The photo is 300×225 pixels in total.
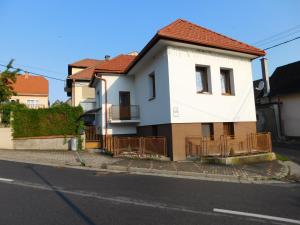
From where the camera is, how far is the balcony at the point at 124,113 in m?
17.4

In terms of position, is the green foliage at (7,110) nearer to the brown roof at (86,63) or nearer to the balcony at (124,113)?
the balcony at (124,113)

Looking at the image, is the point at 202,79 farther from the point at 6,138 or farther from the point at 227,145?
the point at 6,138

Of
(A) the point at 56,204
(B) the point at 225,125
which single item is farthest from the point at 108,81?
(A) the point at 56,204

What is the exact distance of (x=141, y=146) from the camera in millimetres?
13375

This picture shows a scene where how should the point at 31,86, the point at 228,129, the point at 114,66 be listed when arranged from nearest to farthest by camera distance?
the point at 228,129 < the point at 114,66 < the point at 31,86

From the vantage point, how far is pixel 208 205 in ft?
19.0

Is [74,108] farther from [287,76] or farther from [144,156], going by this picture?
[287,76]

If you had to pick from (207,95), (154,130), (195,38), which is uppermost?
(195,38)

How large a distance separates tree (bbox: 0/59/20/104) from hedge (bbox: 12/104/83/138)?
279 centimetres

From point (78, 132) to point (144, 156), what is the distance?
23.2ft

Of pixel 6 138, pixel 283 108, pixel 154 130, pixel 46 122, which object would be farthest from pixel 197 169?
pixel 283 108

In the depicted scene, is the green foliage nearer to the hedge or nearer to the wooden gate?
the hedge

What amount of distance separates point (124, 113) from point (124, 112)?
7 cm

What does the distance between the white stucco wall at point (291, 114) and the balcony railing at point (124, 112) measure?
46.8 feet
